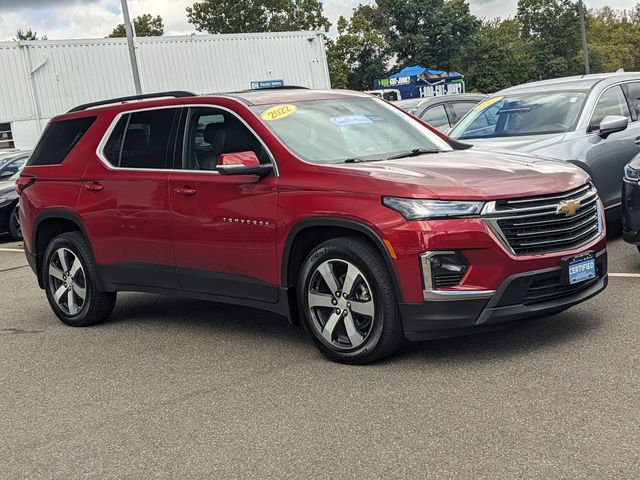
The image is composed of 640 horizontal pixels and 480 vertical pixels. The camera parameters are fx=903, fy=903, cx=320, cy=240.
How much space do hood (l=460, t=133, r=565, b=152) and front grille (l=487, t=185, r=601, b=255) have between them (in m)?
3.19

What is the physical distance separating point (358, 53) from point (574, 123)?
216 feet

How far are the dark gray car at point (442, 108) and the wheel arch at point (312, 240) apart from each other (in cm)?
863

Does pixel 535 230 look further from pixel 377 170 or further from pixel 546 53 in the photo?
pixel 546 53

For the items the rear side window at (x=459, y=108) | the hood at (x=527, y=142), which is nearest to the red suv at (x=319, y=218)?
the hood at (x=527, y=142)

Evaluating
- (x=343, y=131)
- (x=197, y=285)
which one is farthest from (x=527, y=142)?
(x=197, y=285)

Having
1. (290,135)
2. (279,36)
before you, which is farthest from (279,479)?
(279,36)

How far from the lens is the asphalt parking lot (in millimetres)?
4000

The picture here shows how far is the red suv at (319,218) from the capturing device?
16.9 feet

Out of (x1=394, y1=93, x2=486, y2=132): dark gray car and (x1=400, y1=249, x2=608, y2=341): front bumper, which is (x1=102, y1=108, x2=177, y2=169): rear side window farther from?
(x1=394, y1=93, x2=486, y2=132): dark gray car

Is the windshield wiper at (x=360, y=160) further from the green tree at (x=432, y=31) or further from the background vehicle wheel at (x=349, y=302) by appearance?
the green tree at (x=432, y=31)

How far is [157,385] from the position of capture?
557cm

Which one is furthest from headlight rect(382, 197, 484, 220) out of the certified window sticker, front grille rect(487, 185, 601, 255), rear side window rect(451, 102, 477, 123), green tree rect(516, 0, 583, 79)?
green tree rect(516, 0, 583, 79)

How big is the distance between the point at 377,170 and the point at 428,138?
50.2 inches

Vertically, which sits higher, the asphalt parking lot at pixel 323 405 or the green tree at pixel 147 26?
the green tree at pixel 147 26
